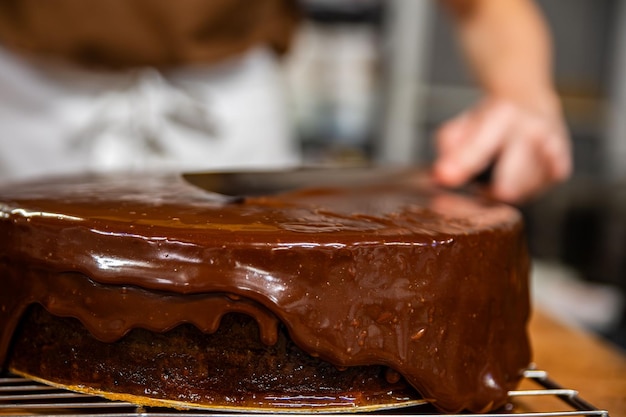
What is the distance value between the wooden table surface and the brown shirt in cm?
94

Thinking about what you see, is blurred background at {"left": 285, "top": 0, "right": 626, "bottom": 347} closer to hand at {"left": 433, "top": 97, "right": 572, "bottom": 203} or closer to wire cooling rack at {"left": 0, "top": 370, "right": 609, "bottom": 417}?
hand at {"left": 433, "top": 97, "right": 572, "bottom": 203}

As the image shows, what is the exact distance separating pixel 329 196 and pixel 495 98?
0.70 m

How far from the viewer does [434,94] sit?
370 centimetres

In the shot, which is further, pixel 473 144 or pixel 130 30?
pixel 130 30

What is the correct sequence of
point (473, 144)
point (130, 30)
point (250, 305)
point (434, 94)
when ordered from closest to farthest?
1. point (250, 305)
2. point (473, 144)
3. point (130, 30)
4. point (434, 94)

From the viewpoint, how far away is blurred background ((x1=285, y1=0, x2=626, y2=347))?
3541 mm

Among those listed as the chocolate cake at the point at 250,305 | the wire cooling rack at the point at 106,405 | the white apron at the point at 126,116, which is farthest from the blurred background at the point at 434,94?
the chocolate cake at the point at 250,305

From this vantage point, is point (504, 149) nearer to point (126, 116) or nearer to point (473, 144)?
point (473, 144)

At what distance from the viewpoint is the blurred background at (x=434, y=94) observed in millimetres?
3541

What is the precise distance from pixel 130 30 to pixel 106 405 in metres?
1.03

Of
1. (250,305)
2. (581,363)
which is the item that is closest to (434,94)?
(581,363)

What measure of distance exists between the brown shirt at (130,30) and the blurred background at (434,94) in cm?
170

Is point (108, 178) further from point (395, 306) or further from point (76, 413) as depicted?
point (395, 306)

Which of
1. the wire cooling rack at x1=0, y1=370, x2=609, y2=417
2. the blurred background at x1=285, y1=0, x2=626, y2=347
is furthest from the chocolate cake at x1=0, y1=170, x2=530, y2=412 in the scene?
the blurred background at x1=285, y1=0, x2=626, y2=347
